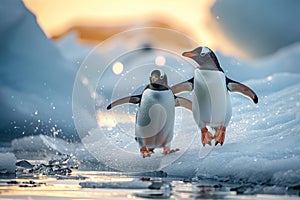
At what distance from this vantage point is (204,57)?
12914 millimetres

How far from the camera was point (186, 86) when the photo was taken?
13.2m

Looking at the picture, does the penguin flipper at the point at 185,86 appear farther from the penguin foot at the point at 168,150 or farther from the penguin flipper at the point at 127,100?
the penguin foot at the point at 168,150

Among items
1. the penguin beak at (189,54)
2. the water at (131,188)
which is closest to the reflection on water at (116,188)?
the water at (131,188)

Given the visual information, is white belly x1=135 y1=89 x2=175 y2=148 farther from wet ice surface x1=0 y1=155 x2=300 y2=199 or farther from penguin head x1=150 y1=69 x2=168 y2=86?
wet ice surface x1=0 y1=155 x2=300 y2=199

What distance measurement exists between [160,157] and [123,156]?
0.89m

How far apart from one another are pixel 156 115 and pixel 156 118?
0.05m

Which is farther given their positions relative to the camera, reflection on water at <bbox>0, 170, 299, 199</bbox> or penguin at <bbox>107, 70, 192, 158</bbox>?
penguin at <bbox>107, 70, 192, 158</bbox>

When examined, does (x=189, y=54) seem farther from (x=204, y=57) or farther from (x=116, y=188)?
(x=116, y=188)

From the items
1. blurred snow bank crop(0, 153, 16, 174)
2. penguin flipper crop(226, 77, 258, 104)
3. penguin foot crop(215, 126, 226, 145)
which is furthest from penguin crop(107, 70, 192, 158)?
blurred snow bank crop(0, 153, 16, 174)

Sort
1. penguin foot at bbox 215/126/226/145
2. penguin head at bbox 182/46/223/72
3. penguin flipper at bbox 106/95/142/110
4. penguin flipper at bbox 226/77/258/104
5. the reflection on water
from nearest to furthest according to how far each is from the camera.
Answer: the reflection on water → penguin foot at bbox 215/126/226/145 → penguin head at bbox 182/46/223/72 → penguin flipper at bbox 106/95/142/110 → penguin flipper at bbox 226/77/258/104

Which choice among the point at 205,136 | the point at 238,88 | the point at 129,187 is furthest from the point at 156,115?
the point at 129,187

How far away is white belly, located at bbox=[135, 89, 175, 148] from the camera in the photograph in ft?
41.7

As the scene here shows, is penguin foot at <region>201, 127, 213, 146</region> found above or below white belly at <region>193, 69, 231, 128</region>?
below

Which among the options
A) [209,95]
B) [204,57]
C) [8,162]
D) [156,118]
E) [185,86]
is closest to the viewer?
[8,162]
